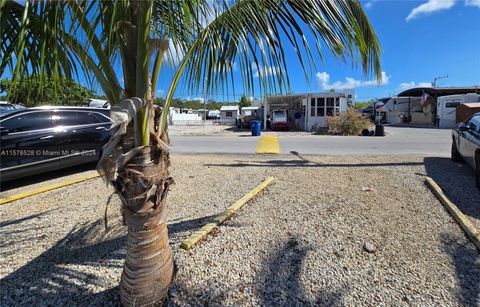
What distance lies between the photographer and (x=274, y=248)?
2994 millimetres

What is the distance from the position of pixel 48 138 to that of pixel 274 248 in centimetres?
538

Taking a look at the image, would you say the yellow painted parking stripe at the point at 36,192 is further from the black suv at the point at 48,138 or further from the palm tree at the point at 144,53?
the palm tree at the point at 144,53

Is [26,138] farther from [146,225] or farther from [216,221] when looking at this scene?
[146,225]

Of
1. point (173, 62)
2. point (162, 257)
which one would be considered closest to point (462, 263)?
point (162, 257)

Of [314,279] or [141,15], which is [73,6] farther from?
[314,279]

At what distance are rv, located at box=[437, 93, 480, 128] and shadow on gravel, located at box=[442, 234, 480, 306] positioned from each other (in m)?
26.4

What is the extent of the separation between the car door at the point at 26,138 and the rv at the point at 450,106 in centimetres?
2911

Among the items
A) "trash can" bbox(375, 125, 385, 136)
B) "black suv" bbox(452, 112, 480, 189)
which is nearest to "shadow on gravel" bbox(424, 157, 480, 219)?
"black suv" bbox(452, 112, 480, 189)

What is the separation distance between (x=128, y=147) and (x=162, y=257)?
934 mm

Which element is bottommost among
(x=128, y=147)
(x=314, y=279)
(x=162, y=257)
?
(x=314, y=279)

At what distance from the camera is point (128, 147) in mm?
1850

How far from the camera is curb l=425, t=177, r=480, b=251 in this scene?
3.11 meters

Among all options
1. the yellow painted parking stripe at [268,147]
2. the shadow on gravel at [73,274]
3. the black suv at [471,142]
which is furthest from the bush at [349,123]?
the shadow on gravel at [73,274]

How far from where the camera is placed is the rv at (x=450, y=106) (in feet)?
78.3
